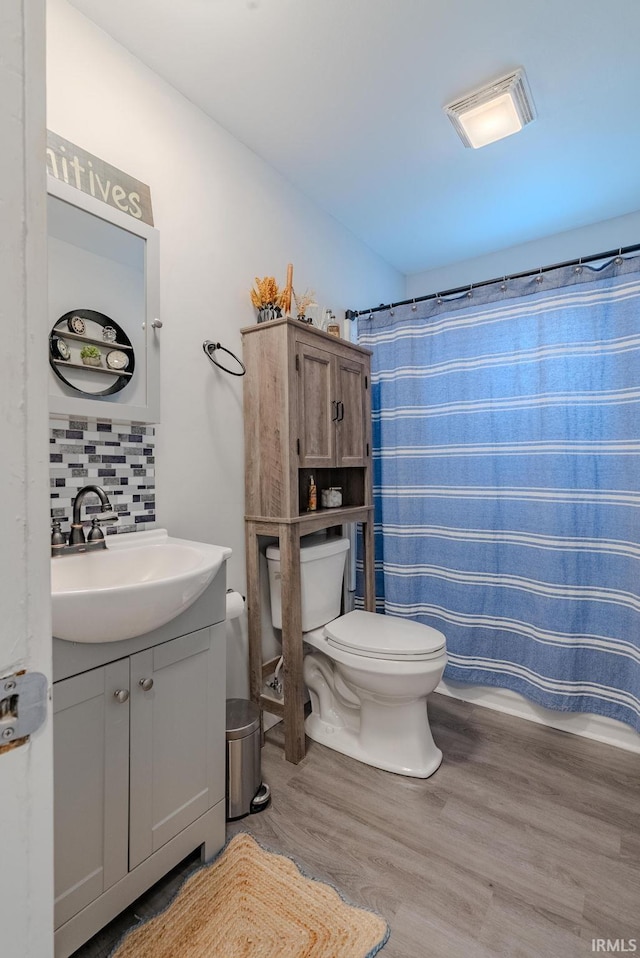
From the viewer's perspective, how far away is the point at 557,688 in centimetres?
199

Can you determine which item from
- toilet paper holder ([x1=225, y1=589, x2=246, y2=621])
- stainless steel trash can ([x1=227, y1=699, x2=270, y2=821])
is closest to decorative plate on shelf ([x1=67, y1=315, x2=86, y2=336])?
toilet paper holder ([x1=225, y1=589, x2=246, y2=621])

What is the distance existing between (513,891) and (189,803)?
35.7 inches

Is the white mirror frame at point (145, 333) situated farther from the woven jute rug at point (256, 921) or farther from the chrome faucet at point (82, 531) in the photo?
the woven jute rug at point (256, 921)

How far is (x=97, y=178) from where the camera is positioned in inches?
54.0

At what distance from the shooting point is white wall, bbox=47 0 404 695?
1.38 m

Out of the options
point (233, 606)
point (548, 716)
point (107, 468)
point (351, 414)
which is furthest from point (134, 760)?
point (548, 716)

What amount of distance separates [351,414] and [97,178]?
131 cm

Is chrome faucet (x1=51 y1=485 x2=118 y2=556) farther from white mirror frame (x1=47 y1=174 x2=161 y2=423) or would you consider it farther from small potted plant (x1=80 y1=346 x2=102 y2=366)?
small potted plant (x1=80 y1=346 x2=102 y2=366)

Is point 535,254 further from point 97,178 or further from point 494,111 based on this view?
point 97,178

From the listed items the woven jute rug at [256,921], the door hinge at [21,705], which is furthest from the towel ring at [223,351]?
the woven jute rug at [256,921]

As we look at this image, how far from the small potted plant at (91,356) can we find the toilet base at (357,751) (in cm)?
165

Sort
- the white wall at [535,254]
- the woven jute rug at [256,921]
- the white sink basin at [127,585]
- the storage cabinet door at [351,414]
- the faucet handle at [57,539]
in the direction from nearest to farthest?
1. the white sink basin at [127,585]
2. the woven jute rug at [256,921]
3. the faucet handle at [57,539]
4. the storage cabinet door at [351,414]
5. the white wall at [535,254]

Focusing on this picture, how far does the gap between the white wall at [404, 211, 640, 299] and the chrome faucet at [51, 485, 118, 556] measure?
2658mm

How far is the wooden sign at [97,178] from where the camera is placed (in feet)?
4.18
